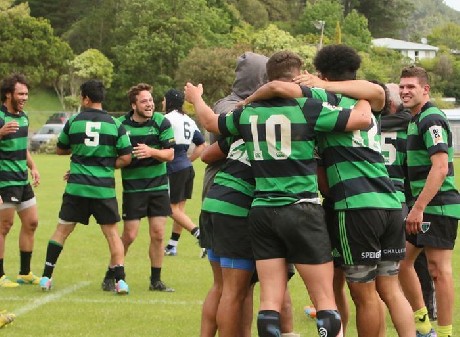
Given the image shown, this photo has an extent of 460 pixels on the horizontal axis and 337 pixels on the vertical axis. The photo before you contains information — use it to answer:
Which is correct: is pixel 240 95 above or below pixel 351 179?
above

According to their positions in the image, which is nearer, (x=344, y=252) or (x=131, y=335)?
(x=344, y=252)

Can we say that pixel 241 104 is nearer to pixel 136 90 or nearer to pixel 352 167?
pixel 352 167

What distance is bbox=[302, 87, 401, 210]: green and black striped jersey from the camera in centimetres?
620

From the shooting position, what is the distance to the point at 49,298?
972 centimetres

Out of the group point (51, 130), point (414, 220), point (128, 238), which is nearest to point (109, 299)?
point (128, 238)

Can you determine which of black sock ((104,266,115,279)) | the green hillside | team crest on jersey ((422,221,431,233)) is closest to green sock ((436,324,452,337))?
team crest on jersey ((422,221,431,233))

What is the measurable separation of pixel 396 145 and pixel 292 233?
2.27 m

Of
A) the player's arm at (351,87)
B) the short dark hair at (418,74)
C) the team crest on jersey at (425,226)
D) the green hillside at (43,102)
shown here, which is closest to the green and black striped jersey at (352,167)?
the player's arm at (351,87)

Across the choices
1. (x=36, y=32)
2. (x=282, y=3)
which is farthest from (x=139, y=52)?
(x=282, y=3)

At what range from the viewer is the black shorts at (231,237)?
21.0 ft

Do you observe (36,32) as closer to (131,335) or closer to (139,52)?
(139,52)

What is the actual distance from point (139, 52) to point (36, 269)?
5681cm

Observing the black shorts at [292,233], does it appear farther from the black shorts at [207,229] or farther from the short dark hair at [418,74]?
the short dark hair at [418,74]

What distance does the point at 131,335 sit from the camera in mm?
8039
